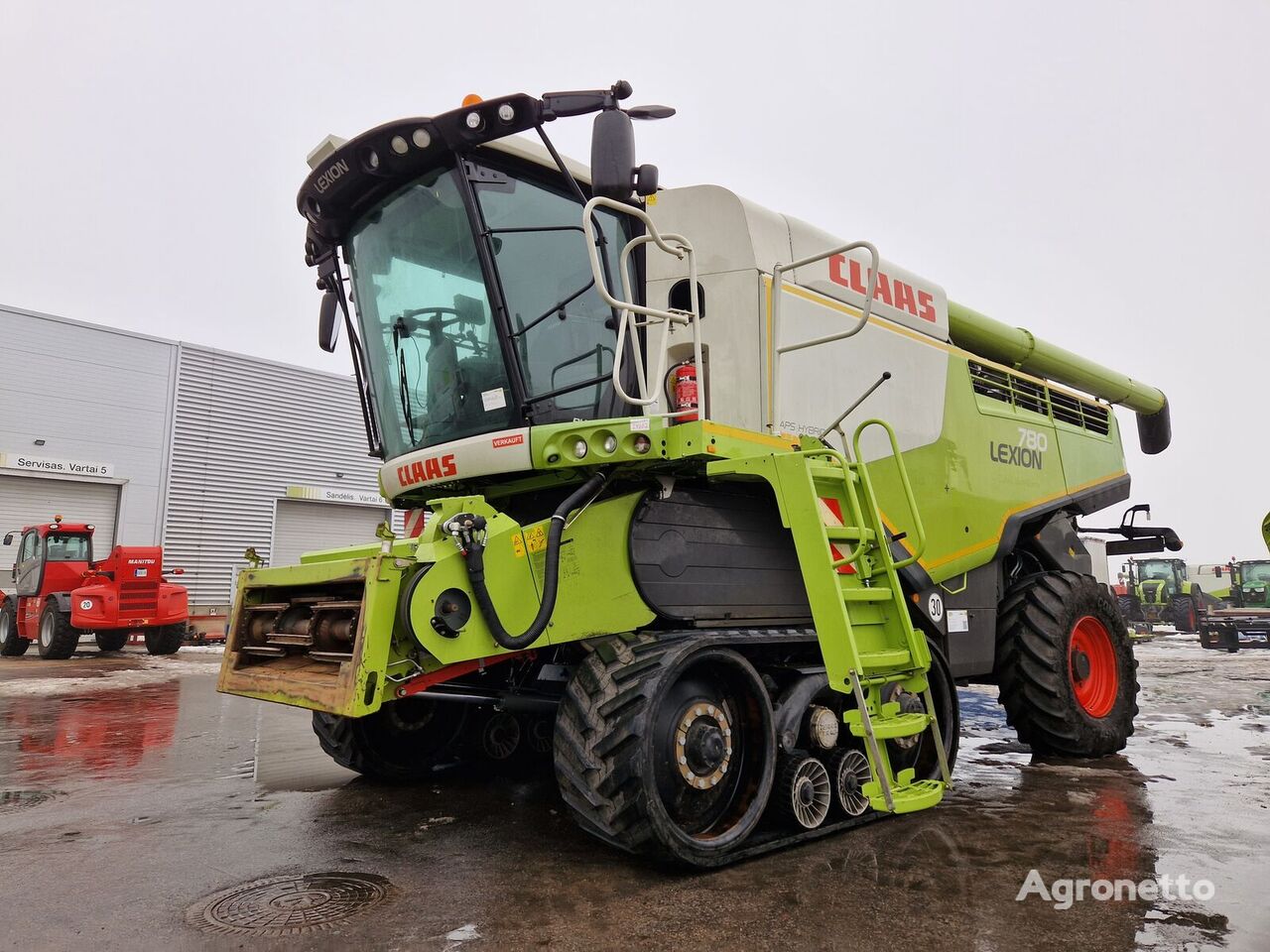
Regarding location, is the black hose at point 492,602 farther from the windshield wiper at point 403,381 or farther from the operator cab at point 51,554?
the operator cab at point 51,554

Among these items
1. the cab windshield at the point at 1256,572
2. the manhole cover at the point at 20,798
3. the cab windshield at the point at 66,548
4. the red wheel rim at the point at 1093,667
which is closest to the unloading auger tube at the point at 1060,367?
the red wheel rim at the point at 1093,667

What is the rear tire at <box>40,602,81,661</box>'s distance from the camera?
15820 millimetres

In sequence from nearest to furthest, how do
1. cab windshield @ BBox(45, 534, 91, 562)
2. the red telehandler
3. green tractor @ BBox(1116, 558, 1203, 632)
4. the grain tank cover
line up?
the grain tank cover, the red telehandler, cab windshield @ BBox(45, 534, 91, 562), green tractor @ BBox(1116, 558, 1203, 632)

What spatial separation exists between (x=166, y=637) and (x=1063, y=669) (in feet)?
54.2

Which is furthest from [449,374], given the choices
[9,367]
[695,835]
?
[9,367]

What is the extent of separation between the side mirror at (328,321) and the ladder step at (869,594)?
3.25 meters

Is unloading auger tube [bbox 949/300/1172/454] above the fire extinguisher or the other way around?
above

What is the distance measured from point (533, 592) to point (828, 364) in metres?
2.27

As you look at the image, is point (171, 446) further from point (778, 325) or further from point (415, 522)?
point (778, 325)

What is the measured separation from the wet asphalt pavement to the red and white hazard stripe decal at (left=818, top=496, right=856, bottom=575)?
126 centimetres

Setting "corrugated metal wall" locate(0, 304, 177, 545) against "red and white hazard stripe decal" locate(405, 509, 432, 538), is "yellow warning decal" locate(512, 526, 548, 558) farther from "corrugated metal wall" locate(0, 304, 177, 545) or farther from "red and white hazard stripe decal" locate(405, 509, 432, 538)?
"corrugated metal wall" locate(0, 304, 177, 545)

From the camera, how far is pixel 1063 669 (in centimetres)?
596

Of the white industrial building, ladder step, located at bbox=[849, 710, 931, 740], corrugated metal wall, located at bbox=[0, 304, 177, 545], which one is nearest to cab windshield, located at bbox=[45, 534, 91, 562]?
the white industrial building

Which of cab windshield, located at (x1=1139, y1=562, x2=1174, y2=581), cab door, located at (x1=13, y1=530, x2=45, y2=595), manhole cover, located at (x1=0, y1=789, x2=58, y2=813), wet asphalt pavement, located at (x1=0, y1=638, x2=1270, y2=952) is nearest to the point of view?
wet asphalt pavement, located at (x1=0, y1=638, x2=1270, y2=952)
